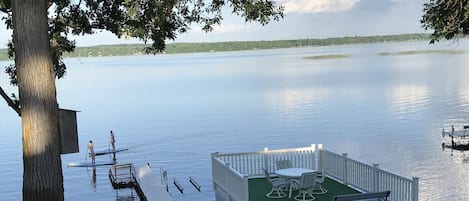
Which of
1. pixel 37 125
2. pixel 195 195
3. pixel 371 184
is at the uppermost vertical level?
pixel 37 125

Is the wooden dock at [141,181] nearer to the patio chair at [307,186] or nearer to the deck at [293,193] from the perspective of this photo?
the deck at [293,193]

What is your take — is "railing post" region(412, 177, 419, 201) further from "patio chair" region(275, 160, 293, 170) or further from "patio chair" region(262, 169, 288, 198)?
"patio chair" region(275, 160, 293, 170)

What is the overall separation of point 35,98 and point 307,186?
25.9ft

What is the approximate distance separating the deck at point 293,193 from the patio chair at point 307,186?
0.19 metres

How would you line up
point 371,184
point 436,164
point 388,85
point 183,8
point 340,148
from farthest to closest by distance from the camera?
point 388,85
point 340,148
point 436,164
point 371,184
point 183,8

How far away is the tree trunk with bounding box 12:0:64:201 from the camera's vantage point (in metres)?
4.90

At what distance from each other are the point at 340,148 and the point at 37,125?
97.2 ft

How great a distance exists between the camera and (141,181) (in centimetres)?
2072

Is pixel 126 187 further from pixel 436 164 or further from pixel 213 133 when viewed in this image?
pixel 436 164

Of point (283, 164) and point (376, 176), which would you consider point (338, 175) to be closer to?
point (283, 164)

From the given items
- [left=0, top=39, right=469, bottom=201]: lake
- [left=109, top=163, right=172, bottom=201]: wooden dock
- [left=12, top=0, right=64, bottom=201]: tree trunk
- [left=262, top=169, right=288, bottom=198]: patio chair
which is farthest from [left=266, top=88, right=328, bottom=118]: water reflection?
[left=12, top=0, right=64, bottom=201]: tree trunk

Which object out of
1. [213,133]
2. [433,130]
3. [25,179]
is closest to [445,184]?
[433,130]

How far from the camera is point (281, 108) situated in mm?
50875

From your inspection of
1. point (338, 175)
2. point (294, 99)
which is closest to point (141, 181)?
point (338, 175)
